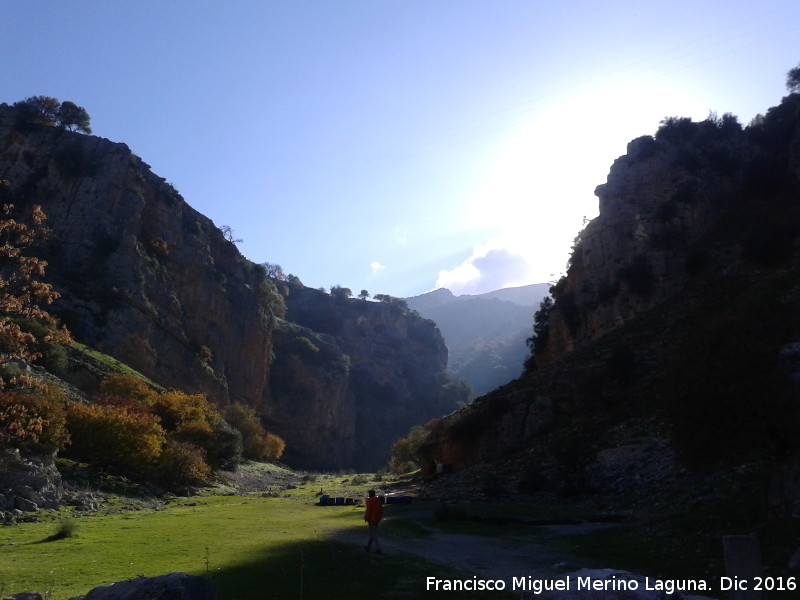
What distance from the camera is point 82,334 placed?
69812mm

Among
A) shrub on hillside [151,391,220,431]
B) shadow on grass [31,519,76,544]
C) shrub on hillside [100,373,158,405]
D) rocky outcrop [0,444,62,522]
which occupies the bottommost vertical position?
shadow on grass [31,519,76,544]

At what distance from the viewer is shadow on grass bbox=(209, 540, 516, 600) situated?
1173cm

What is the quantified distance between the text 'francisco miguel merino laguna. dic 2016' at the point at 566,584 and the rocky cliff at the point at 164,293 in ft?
219

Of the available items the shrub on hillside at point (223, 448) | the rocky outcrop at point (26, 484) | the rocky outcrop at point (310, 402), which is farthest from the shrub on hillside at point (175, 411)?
the rocky outcrop at point (310, 402)

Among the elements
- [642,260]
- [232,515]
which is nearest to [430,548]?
[232,515]

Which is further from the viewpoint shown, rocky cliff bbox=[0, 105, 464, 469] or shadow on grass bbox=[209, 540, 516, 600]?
rocky cliff bbox=[0, 105, 464, 469]

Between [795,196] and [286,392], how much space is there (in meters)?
91.8

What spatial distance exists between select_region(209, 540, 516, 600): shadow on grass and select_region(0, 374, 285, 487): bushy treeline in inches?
592

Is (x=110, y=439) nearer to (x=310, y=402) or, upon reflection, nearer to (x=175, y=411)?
(x=175, y=411)

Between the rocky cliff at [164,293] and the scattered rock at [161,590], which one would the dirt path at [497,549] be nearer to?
the scattered rock at [161,590]

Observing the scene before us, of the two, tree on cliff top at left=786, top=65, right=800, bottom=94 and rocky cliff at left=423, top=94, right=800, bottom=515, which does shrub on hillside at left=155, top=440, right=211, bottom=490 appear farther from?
tree on cliff top at left=786, top=65, right=800, bottom=94

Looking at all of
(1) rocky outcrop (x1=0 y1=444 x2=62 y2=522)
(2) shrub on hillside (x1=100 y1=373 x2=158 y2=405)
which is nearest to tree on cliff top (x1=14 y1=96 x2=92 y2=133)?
(2) shrub on hillside (x1=100 y1=373 x2=158 y2=405)

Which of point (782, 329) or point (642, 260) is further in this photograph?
point (642, 260)

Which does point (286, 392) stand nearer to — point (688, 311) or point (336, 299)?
point (336, 299)
